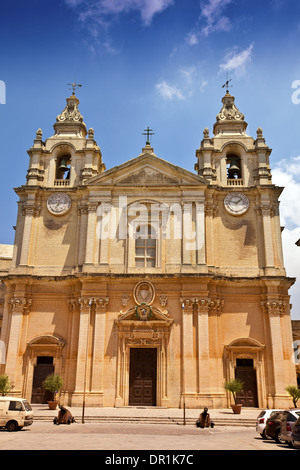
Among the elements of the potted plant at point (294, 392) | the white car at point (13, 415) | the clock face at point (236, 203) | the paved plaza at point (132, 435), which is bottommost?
the paved plaza at point (132, 435)

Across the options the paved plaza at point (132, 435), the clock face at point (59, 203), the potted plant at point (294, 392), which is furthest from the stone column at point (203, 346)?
the clock face at point (59, 203)

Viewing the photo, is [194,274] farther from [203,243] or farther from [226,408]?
[226,408]

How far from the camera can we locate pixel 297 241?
79.1 ft

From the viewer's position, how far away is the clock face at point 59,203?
104 feet

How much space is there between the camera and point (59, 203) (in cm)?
3189

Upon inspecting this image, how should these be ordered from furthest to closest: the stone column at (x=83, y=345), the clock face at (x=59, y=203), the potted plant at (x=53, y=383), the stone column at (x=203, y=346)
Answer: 1. the clock face at (x=59, y=203)
2. the stone column at (x=83, y=345)
3. the stone column at (x=203, y=346)
4. the potted plant at (x=53, y=383)

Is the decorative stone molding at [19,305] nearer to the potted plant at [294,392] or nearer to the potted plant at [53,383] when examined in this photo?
the potted plant at [53,383]

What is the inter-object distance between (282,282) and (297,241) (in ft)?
18.3

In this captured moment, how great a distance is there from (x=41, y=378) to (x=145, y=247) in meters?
11.1

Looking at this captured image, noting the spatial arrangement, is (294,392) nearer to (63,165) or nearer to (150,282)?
(150,282)

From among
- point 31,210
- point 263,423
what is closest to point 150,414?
point 263,423

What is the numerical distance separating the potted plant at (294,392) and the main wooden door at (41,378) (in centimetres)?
1494
